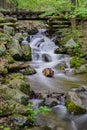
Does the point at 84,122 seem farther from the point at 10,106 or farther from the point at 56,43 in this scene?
the point at 56,43

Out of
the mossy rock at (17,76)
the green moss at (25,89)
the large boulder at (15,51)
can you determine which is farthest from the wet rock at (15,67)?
the green moss at (25,89)

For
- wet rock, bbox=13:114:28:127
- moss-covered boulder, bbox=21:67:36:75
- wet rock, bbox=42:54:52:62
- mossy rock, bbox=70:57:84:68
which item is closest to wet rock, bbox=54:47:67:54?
wet rock, bbox=42:54:52:62

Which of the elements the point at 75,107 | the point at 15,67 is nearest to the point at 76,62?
the point at 15,67

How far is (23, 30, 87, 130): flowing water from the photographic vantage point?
21.8ft

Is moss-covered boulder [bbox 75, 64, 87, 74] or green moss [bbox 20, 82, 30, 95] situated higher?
green moss [bbox 20, 82, 30, 95]

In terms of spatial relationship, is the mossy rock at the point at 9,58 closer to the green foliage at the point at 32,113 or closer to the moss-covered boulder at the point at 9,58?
the moss-covered boulder at the point at 9,58

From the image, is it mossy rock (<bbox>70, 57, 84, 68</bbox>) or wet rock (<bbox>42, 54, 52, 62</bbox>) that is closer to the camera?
mossy rock (<bbox>70, 57, 84, 68</bbox>)

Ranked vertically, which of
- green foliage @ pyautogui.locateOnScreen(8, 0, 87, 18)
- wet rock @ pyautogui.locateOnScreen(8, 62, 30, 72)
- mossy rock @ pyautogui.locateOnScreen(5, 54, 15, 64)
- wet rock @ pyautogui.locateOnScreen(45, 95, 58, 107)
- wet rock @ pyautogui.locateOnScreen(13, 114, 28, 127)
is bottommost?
wet rock @ pyautogui.locateOnScreen(8, 62, 30, 72)

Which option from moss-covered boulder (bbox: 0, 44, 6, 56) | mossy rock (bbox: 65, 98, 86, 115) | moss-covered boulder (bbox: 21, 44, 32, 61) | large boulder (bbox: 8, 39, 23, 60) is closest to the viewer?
mossy rock (bbox: 65, 98, 86, 115)

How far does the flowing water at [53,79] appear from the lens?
6656 mm

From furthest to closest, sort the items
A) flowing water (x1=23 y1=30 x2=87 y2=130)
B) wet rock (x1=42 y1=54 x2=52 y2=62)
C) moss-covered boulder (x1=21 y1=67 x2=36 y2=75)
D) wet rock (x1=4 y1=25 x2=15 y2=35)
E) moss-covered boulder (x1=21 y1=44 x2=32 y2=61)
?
wet rock (x1=4 y1=25 x2=15 y2=35) < wet rock (x1=42 y1=54 x2=52 y2=62) < moss-covered boulder (x1=21 y1=44 x2=32 y2=61) < moss-covered boulder (x1=21 y1=67 x2=36 y2=75) < flowing water (x1=23 y1=30 x2=87 y2=130)

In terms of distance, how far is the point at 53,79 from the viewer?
10516 mm

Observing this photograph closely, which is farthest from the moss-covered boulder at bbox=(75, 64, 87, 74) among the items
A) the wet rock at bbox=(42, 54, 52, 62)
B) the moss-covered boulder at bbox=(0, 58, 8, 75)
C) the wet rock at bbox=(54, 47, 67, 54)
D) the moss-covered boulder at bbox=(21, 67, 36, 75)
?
the moss-covered boulder at bbox=(0, 58, 8, 75)

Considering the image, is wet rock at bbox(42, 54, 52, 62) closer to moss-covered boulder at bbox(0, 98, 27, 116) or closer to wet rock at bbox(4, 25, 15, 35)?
wet rock at bbox(4, 25, 15, 35)
